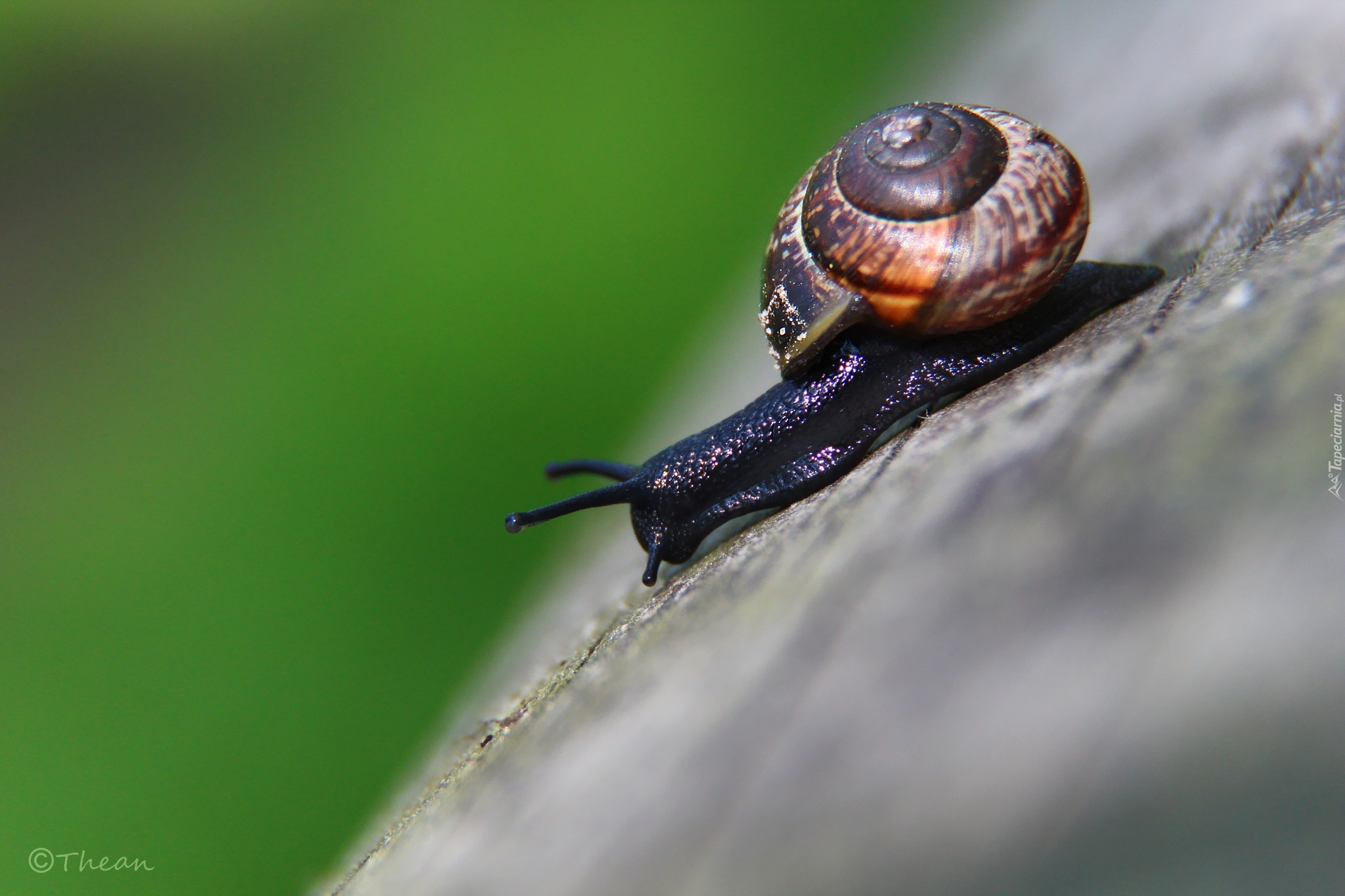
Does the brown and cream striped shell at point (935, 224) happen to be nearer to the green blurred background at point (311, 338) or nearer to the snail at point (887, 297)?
the snail at point (887, 297)

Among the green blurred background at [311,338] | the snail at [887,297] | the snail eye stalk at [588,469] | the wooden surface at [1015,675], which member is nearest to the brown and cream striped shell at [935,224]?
the snail at [887,297]

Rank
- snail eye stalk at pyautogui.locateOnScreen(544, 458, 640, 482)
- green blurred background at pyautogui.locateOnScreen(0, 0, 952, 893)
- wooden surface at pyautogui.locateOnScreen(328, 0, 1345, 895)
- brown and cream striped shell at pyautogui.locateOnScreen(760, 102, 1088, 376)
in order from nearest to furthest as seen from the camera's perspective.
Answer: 1. wooden surface at pyautogui.locateOnScreen(328, 0, 1345, 895)
2. brown and cream striped shell at pyautogui.locateOnScreen(760, 102, 1088, 376)
3. snail eye stalk at pyautogui.locateOnScreen(544, 458, 640, 482)
4. green blurred background at pyautogui.locateOnScreen(0, 0, 952, 893)

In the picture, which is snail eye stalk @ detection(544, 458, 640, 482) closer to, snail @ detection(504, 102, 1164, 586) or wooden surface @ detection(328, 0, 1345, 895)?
snail @ detection(504, 102, 1164, 586)

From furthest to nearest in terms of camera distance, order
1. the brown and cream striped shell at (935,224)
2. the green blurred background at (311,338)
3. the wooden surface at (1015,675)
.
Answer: the green blurred background at (311,338), the brown and cream striped shell at (935,224), the wooden surface at (1015,675)

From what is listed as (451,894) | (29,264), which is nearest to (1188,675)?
(451,894)

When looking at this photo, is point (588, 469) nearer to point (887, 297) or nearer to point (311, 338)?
point (887, 297)

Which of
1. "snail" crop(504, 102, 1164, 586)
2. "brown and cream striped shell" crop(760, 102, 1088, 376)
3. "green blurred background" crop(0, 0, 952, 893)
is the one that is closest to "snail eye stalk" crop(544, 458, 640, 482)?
"snail" crop(504, 102, 1164, 586)
